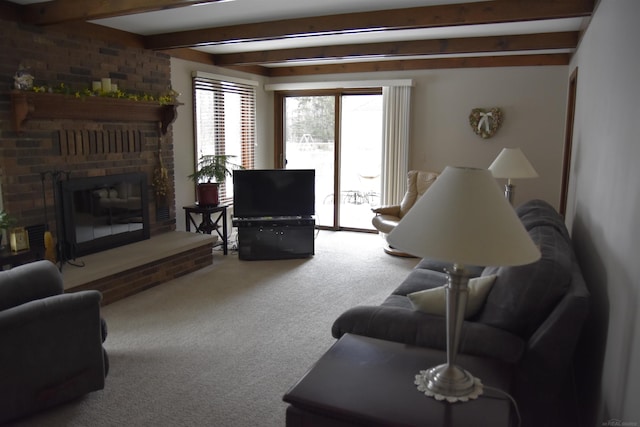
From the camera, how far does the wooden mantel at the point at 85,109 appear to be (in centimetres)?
386

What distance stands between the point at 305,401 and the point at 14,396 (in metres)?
1.69

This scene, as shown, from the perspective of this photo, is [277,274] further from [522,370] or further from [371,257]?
[522,370]

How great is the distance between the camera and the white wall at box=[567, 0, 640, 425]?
1.57m

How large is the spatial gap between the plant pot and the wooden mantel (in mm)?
747

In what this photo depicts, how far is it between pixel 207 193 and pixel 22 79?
2290 mm

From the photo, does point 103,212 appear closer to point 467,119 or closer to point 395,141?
point 395,141

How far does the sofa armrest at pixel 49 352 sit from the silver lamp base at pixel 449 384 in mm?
1847

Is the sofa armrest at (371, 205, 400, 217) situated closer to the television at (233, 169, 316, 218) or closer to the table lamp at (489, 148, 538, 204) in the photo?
the television at (233, 169, 316, 218)

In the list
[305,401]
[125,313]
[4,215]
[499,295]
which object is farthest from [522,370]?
[4,215]

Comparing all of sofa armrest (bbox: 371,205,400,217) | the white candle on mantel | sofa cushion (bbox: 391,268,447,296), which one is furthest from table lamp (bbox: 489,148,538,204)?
the white candle on mantel

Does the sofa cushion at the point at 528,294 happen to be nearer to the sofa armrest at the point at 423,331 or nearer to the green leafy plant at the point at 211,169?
the sofa armrest at the point at 423,331

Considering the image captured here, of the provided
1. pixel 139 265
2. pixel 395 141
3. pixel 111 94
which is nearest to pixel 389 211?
pixel 395 141

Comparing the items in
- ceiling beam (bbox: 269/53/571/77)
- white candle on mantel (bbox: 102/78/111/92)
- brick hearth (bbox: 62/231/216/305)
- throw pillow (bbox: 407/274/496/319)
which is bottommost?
brick hearth (bbox: 62/231/216/305)

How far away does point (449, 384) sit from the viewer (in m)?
1.63
